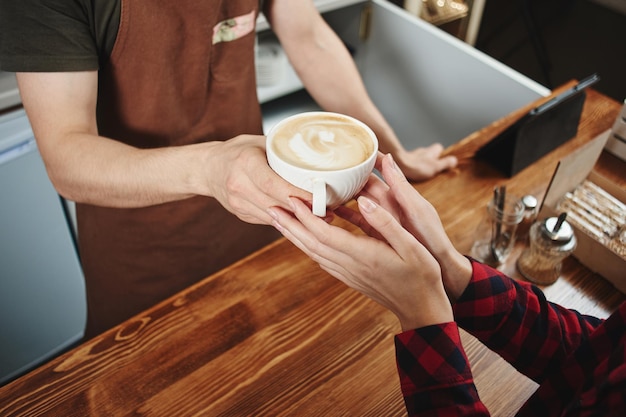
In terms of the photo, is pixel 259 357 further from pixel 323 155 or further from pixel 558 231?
pixel 558 231

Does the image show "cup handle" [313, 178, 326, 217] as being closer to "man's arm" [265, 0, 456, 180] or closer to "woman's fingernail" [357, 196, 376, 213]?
"woman's fingernail" [357, 196, 376, 213]

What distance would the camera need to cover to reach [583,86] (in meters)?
1.29

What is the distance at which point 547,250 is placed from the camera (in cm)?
97

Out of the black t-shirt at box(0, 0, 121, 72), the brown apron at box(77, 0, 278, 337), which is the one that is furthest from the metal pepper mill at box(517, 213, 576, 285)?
the black t-shirt at box(0, 0, 121, 72)

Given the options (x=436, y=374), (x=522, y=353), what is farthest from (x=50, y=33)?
(x=522, y=353)

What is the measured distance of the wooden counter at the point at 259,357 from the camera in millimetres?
801

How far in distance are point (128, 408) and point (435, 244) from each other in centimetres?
56

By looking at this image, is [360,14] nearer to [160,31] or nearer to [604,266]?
[160,31]

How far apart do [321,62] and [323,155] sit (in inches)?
29.5

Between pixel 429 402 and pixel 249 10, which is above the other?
pixel 249 10

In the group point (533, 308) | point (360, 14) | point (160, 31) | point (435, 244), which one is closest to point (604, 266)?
point (533, 308)

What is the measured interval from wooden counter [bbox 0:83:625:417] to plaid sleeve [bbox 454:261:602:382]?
9cm

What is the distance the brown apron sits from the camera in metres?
1.06

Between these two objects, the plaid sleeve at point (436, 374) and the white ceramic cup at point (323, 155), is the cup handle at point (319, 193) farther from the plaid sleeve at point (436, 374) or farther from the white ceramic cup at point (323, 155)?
the plaid sleeve at point (436, 374)
